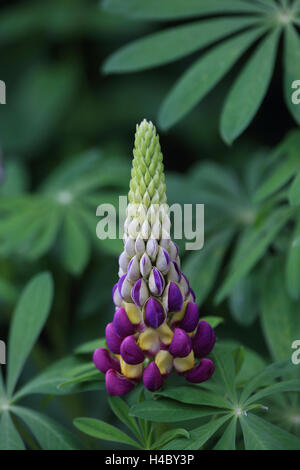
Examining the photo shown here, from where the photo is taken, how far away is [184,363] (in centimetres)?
114

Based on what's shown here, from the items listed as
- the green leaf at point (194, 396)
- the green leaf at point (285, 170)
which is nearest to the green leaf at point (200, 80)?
the green leaf at point (285, 170)

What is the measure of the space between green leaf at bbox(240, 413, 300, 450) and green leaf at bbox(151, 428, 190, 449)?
4.4 inches

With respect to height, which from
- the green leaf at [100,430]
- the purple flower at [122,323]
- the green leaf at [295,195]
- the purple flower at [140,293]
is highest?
the green leaf at [295,195]

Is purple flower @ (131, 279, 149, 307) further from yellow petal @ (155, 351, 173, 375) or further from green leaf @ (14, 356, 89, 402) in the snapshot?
green leaf @ (14, 356, 89, 402)

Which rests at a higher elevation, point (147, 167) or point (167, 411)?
point (147, 167)

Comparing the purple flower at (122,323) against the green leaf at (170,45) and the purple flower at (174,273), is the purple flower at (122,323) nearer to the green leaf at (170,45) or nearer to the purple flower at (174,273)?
the purple flower at (174,273)

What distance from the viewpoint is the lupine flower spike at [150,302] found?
1.08 meters

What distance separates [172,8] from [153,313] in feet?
3.45

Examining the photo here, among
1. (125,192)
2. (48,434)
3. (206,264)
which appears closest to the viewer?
(48,434)

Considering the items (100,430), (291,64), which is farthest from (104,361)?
(291,64)

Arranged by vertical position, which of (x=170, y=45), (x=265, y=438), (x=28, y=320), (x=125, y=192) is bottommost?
(x=265, y=438)

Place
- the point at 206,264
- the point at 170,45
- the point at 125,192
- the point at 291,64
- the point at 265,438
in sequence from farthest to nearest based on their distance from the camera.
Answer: the point at 125,192 → the point at 206,264 → the point at 170,45 → the point at 291,64 → the point at 265,438

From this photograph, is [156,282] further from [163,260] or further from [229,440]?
[229,440]

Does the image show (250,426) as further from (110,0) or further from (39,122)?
(39,122)
